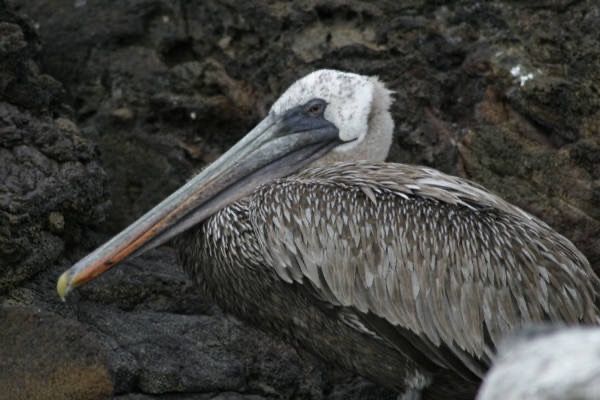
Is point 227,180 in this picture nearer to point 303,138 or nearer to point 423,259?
point 303,138

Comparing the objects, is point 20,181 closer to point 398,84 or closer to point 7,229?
point 7,229

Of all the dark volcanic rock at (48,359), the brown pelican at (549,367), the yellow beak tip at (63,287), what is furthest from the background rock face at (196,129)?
the brown pelican at (549,367)

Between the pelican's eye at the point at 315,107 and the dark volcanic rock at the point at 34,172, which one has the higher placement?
the pelican's eye at the point at 315,107

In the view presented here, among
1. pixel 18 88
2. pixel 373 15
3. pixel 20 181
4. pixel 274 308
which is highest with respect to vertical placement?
pixel 373 15

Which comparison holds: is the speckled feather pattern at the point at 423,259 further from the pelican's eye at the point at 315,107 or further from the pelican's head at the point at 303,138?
the pelican's eye at the point at 315,107

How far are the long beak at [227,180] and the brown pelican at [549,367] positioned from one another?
3.12 meters

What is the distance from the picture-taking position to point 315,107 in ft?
18.9

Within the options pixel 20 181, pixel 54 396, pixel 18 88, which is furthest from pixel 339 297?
pixel 18 88

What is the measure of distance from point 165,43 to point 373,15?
1580mm

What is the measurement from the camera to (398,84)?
22.0 feet

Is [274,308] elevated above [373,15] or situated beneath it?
situated beneath

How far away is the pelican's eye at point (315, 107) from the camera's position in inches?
226

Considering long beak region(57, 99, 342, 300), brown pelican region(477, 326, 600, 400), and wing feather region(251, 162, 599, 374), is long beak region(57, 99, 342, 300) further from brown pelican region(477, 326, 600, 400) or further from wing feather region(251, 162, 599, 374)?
brown pelican region(477, 326, 600, 400)

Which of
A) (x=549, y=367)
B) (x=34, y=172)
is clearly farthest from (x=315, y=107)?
(x=549, y=367)
